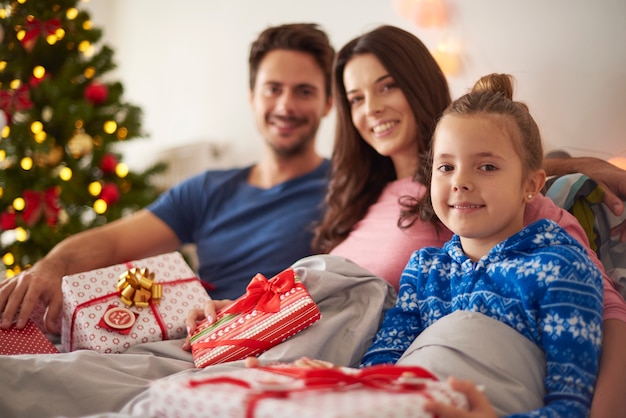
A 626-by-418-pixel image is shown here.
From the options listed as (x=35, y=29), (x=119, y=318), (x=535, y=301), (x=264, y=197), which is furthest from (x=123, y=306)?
(x=35, y=29)

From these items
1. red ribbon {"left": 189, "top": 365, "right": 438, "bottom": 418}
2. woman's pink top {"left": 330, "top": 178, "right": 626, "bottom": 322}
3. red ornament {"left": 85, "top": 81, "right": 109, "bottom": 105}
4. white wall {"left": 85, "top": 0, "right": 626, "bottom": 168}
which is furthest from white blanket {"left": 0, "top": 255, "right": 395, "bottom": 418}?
red ornament {"left": 85, "top": 81, "right": 109, "bottom": 105}

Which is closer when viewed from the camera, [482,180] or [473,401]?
[473,401]

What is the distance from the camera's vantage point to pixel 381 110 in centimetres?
171

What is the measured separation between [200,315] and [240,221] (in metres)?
0.74

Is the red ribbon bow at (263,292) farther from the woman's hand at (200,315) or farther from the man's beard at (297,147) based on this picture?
the man's beard at (297,147)

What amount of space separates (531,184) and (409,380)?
0.56 m

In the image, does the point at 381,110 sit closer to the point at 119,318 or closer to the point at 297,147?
the point at 297,147

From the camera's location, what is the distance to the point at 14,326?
1.48 m

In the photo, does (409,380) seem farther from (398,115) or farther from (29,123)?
(29,123)

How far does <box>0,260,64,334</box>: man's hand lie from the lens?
149cm

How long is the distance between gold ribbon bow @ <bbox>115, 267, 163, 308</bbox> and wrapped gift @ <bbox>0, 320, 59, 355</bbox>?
0.65 ft

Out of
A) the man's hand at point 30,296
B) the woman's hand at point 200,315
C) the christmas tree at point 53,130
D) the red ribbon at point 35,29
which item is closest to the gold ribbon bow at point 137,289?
the woman's hand at point 200,315

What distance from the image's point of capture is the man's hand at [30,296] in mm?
1490

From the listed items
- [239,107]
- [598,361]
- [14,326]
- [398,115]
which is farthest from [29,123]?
[598,361]
